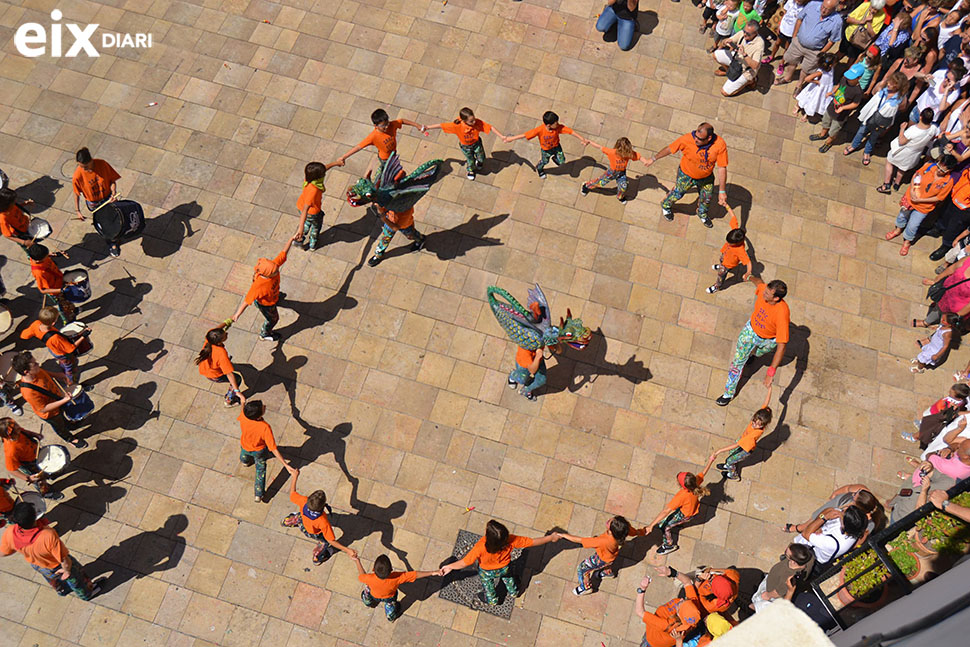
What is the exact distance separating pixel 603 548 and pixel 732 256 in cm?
512

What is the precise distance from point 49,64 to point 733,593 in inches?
594

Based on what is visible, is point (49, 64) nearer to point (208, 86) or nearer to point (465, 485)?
point (208, 86)

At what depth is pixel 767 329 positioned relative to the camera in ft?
35.2

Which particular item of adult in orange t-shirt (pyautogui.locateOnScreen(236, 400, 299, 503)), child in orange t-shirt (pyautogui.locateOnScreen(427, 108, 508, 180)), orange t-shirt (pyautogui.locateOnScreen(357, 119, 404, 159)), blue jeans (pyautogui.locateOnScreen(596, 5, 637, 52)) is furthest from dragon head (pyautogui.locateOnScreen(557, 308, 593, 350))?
blue jeans (pyautogui.locateOnScreen(596, 5, 637, 52))

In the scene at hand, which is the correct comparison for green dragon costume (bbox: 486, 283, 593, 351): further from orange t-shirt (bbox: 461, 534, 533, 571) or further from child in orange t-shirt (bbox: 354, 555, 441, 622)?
child in orange t-shirt (bbox: 354, 555, 441, 622)

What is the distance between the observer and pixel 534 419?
11.6m

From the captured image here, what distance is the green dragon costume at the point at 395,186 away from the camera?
11.2m

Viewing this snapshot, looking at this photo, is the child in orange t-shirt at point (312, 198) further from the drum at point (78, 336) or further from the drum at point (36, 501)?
the drum at point (36, 501)

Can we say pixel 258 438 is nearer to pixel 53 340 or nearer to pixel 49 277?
pixel 53 340

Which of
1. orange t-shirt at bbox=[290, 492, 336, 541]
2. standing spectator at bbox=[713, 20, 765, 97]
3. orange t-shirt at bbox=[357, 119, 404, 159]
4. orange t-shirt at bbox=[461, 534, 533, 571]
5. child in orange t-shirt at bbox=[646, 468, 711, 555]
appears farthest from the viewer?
standing spectator at bbox=[713, 20, 765, 97]

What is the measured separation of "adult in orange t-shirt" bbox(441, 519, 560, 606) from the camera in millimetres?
9016

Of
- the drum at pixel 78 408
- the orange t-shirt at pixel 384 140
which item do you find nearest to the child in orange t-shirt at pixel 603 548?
the orange t-shirt at pixel 384 140

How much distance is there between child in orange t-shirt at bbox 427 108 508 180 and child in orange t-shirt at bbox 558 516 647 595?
670cm

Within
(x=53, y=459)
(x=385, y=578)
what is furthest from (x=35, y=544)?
(x=385, y=578)
